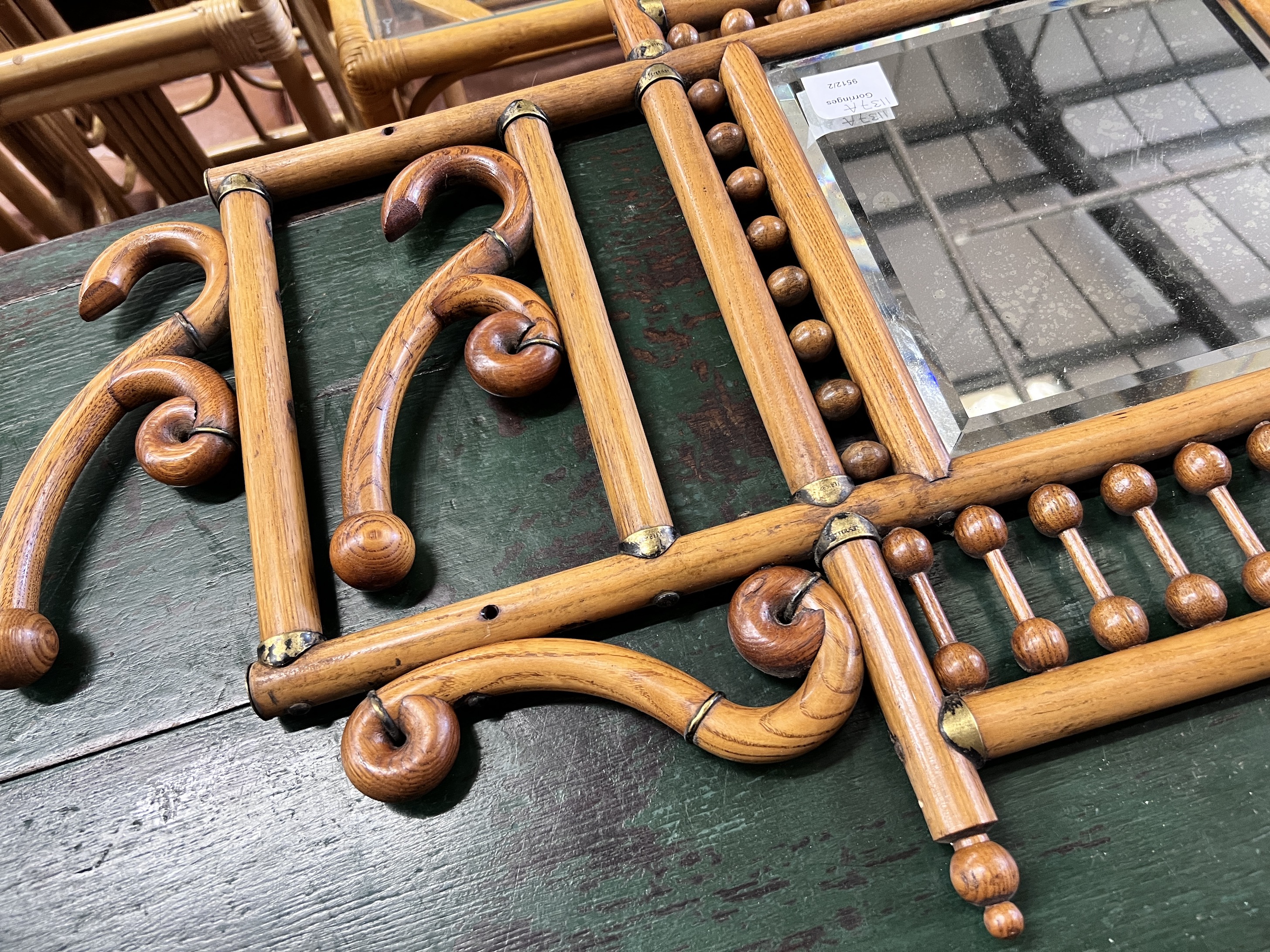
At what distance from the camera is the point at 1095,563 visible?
0.58 m

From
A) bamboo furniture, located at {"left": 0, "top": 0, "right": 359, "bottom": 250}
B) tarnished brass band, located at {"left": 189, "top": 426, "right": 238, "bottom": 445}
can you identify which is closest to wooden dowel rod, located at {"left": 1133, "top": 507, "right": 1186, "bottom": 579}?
tarnished brass band, located at {"left": 189, "top": 426, "right": 238, "bottom": 445}

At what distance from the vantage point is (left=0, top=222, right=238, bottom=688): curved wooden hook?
1.98ft

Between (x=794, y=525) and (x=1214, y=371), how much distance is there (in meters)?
0.30

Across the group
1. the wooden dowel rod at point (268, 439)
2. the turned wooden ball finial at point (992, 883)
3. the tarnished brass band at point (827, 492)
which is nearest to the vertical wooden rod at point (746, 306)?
the tarnished brass band at point (827, 492)

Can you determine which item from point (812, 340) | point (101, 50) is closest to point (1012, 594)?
point (812, 340)

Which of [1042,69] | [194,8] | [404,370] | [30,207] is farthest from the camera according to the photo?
[30,207]

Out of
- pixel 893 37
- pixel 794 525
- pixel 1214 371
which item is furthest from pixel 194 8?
pixel 1214 371

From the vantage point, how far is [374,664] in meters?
0.57

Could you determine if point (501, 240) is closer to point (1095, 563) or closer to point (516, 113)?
point (516, 113)

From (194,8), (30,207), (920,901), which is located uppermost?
(30,207)

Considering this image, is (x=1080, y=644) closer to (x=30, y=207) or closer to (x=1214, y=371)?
(x=1214, y=371)

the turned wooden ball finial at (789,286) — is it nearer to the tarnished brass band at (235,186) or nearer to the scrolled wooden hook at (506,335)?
the scrolled wooden hook at (506,335)

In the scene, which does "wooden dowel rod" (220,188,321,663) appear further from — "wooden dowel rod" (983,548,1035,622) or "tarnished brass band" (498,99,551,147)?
"wooden dowel rod" (983,548,1035,622)

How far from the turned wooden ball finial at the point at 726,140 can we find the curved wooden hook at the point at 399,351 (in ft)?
0.51
